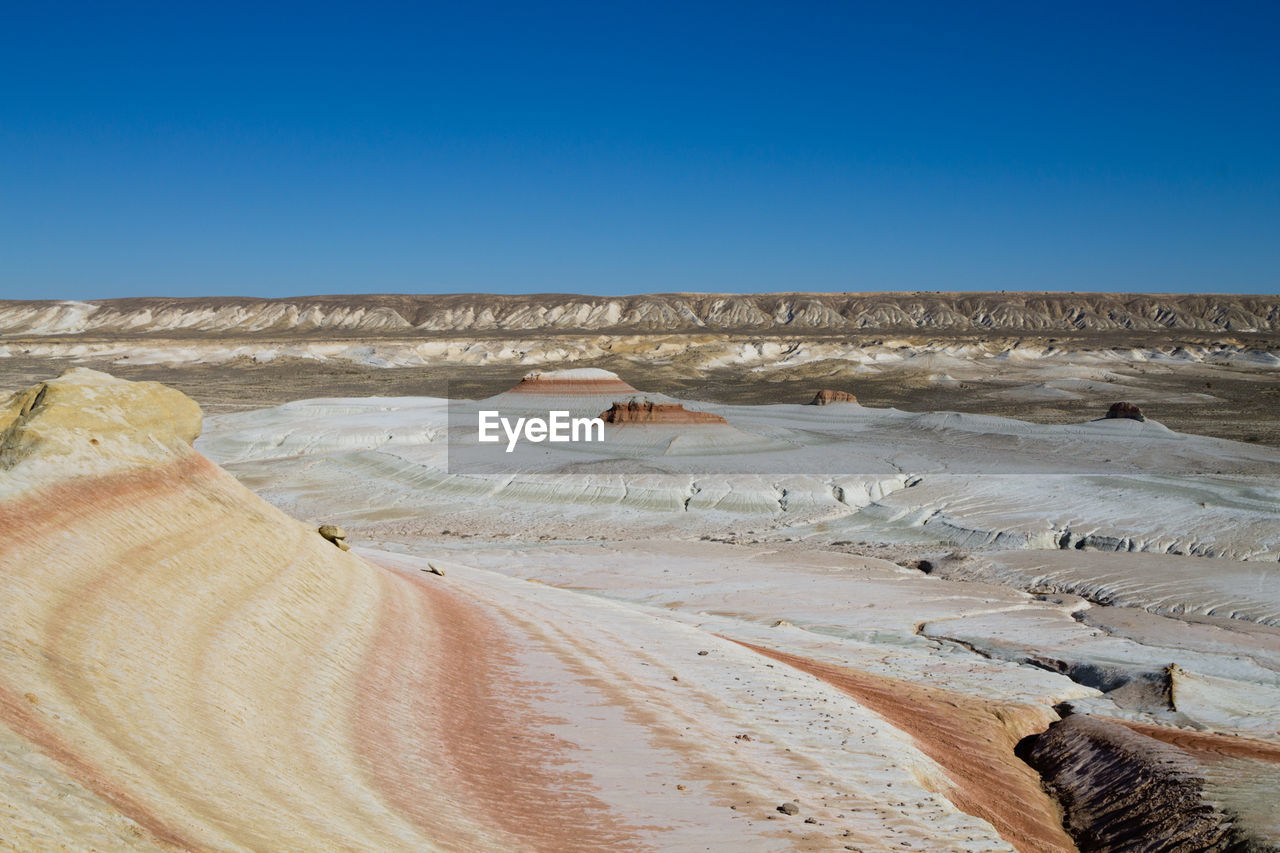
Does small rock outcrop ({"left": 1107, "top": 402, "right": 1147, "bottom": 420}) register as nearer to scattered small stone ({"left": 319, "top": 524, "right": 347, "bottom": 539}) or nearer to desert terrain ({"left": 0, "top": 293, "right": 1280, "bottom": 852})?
desert terrain ({"left": 0, "top": 293, "right": 1280, "bottom": 852})

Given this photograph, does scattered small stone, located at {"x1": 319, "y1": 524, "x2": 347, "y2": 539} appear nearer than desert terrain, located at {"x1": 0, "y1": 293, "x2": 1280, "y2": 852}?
No

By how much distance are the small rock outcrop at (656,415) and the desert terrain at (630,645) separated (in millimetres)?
2474

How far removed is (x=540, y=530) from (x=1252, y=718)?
17328mm

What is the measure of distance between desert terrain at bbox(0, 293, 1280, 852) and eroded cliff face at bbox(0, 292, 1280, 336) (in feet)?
358

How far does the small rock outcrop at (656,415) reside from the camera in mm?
35094

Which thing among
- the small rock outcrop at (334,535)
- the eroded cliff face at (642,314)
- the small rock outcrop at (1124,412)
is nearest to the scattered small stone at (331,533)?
the small rock outcrop at (334,535)

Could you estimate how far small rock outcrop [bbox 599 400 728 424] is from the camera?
35.1 metres

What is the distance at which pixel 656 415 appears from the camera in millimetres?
35344

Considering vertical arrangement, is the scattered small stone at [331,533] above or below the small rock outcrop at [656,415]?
below

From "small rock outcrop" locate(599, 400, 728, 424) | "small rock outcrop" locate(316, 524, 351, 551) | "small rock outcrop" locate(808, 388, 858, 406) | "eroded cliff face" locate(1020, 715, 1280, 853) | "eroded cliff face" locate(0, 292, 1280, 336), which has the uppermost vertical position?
"eroded cliff face" locate(0, 292, 1280, 336)

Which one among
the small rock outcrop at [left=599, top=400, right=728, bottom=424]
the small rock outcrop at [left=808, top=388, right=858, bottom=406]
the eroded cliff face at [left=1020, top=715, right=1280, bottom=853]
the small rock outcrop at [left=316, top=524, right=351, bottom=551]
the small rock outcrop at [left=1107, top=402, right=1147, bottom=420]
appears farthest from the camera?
the small rock outcrop at [left=808, top=388, right=858, bottom=406]

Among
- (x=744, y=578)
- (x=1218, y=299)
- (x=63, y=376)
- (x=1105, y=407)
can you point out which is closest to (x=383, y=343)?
(x=1105, y=407)

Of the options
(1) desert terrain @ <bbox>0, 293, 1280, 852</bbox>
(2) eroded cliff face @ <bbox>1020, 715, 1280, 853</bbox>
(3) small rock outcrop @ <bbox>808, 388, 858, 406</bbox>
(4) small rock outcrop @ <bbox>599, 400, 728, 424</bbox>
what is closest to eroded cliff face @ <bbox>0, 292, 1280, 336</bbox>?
(3) small rock outcrop @ <bbox>808, 388, 858, 406</bbox>

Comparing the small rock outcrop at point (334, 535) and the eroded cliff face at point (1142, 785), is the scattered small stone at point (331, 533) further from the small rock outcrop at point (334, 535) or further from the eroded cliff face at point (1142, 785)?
the eroded cliff face at point (1142, 785)
